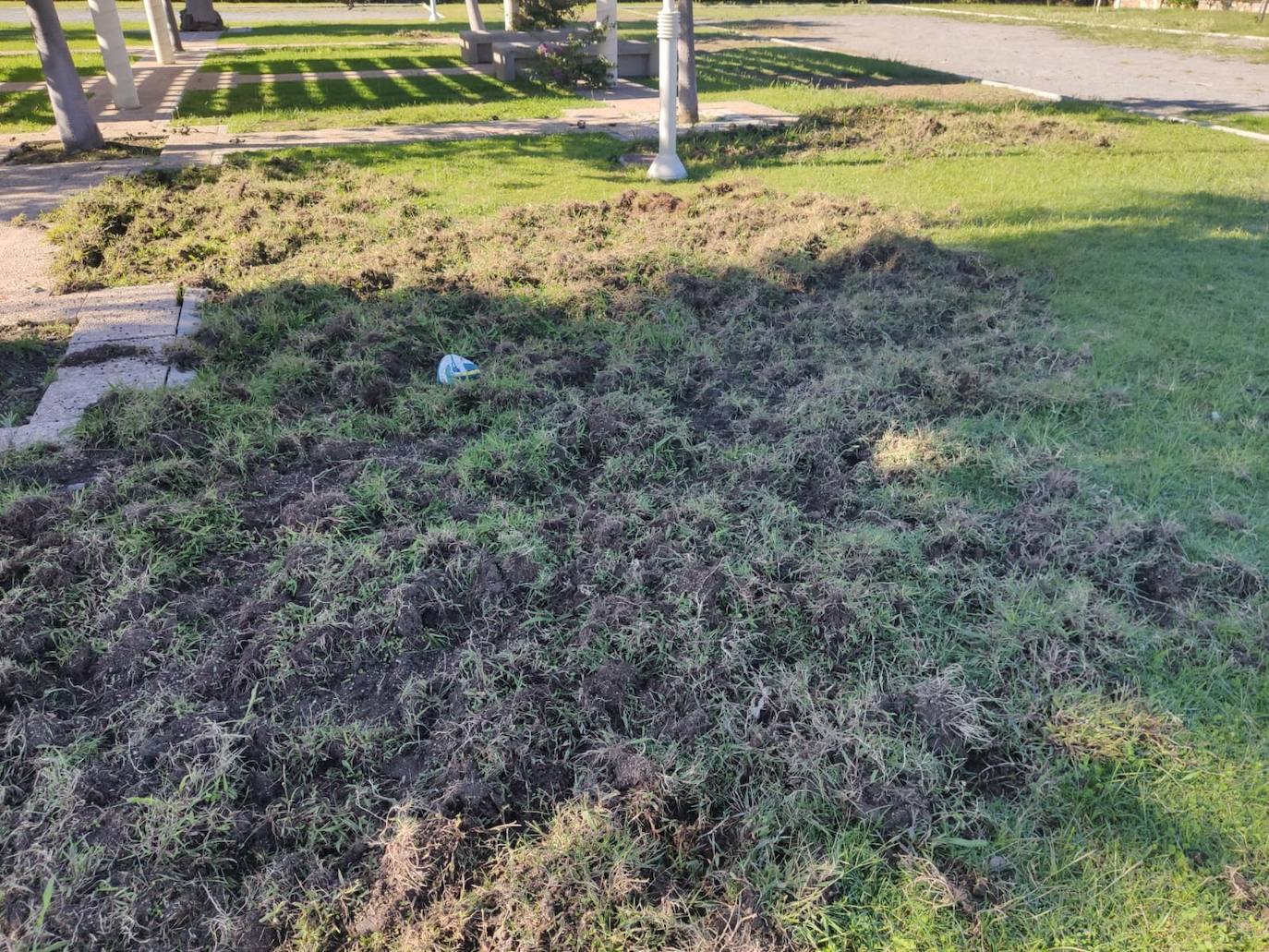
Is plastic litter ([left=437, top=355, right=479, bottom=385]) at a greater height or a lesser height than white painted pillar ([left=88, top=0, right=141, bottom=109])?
lesser

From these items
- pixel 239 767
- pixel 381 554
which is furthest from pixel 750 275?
pixel 239 767

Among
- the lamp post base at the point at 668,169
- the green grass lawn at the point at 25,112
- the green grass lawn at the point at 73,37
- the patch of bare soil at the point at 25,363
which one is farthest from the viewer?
the green grass lawn at the point at 73,37

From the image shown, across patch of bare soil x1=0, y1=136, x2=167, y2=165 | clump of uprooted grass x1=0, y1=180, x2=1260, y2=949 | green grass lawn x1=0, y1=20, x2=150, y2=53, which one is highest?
green grass lawn x1=0, y1=20, x2=150, y2=53

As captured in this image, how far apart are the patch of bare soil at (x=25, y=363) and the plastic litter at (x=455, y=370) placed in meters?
1.96

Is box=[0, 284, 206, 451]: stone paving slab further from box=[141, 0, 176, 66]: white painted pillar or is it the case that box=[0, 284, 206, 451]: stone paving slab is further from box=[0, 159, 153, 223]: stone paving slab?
box=[141, 0, 176, 66]: white painted pillar

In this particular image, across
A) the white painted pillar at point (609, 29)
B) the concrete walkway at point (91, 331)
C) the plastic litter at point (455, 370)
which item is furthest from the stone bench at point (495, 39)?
the plastic litter at point (455, 370)

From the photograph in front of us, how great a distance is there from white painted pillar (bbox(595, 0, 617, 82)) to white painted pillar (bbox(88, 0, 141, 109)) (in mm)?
6667

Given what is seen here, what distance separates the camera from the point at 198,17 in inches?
802

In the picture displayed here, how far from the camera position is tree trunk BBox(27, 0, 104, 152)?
26.9 ft

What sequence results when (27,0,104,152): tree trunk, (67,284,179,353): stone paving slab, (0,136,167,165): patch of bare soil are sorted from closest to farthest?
(67,284,179,353): stone paving slab
(27,0,104,152): tree trunk
(0,136,167,165): patch of bare soil

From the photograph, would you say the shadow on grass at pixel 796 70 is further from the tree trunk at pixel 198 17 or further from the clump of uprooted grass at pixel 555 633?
the tree trunk at pixel 198 17

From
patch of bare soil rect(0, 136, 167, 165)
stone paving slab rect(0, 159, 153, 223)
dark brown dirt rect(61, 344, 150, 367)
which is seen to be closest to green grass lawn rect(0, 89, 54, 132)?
patch of bare soil rect(0, 136, 167, 165)

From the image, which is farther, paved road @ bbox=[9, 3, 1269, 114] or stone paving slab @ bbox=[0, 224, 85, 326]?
paved road @ bbox=[9, 3, 1269, 114]

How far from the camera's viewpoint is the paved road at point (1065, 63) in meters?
11.8
